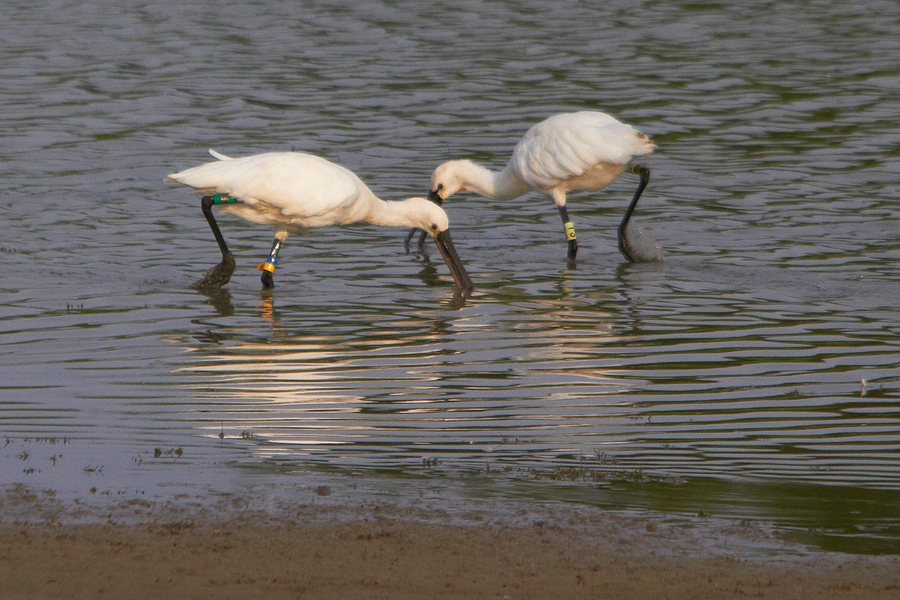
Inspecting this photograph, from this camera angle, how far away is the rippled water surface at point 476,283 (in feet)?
18.9

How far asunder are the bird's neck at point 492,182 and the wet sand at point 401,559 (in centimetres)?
744

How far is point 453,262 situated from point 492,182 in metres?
2.01

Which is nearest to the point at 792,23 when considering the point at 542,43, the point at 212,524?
the point at 542,43

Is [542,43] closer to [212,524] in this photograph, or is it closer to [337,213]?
[337,213]

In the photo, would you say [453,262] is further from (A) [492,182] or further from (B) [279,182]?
(A) [492,182]

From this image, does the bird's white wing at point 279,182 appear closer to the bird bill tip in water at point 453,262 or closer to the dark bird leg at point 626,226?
the bird bill tip in water at point 453,262

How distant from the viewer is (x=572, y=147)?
37.2 feet

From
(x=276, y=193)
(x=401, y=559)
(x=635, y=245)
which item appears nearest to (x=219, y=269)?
(x=276, y=193)

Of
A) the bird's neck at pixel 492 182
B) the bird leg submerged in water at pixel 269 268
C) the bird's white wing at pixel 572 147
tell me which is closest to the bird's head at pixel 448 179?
the bird's neck at pixel 492 182

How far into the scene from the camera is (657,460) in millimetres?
5801

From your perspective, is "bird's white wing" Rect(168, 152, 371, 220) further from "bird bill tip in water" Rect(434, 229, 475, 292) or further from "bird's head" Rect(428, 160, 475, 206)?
"bird's head" Rect(428, 160, 475, 206)

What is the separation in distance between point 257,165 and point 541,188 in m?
2.93

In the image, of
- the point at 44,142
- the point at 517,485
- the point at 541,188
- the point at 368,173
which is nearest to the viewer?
the point at 517,485

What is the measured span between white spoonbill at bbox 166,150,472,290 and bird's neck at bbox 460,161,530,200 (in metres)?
2.09
